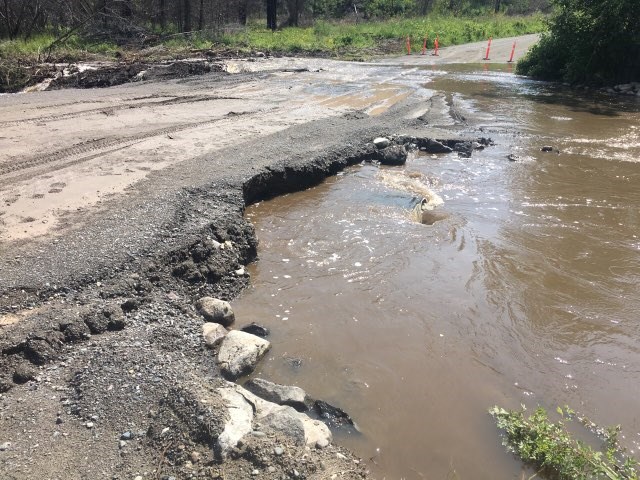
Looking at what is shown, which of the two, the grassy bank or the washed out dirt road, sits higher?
the grassy bank

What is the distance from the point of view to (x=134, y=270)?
5.04 metres

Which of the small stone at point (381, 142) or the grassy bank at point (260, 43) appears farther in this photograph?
the grassy bank at point (260, 43)

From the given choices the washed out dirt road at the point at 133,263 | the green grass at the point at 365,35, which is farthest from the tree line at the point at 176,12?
the washed out dirt road at the point at 133,263

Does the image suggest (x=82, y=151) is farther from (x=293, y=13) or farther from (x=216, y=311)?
(x=293, y=13)

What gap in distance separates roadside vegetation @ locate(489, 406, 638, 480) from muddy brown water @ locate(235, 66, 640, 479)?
0.13 meters

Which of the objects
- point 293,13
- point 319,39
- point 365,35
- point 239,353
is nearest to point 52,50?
point 319,39

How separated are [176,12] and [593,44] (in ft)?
80.3

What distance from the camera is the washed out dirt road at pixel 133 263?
10.6ft

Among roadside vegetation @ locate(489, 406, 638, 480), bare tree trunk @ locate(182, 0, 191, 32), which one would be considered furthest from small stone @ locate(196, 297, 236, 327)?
bare tree trunk @ locate(182, 0, 191, 32)

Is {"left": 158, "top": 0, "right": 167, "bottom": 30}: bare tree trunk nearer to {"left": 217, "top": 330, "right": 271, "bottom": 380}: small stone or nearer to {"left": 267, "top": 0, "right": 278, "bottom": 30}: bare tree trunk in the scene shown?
{"left": 267, "top": 0, "right": 278, "bottom": 30}: bare tree trunk

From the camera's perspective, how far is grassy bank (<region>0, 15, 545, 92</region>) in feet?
59.2

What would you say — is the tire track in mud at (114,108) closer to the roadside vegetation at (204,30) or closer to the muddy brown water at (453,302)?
the roadside vegetation at (204,30)

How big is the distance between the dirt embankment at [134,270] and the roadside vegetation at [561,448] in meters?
1.18

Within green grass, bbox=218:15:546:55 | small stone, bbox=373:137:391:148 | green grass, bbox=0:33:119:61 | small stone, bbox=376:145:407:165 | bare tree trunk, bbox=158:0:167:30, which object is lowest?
small stone, bbox=376:145:407:165
